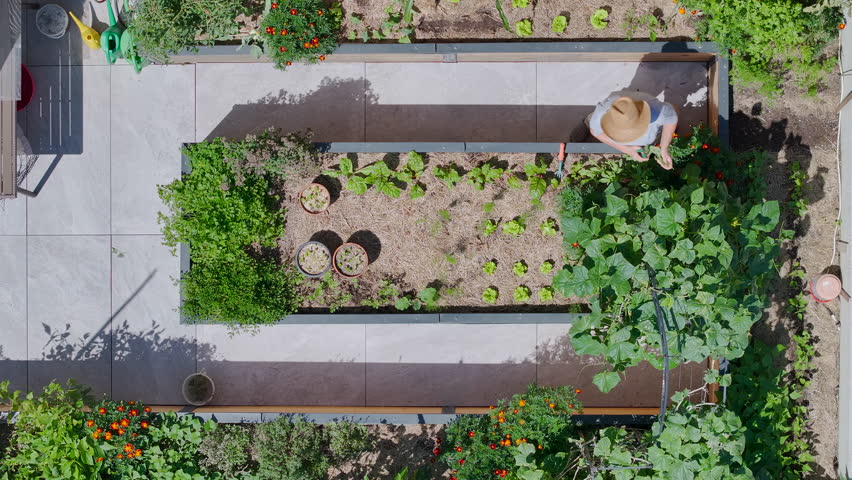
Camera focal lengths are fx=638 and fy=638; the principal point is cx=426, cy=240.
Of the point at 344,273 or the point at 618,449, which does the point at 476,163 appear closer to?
the point at 344,273

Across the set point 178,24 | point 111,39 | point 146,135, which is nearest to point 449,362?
point 146,135

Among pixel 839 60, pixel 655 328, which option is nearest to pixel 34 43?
pixel 655 328

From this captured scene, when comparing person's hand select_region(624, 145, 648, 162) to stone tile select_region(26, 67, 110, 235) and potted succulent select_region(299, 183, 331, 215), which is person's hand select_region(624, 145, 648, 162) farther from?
stone tile select_region(26, 67, 110, 235)

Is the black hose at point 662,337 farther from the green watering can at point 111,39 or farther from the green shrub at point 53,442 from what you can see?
the green watering can at point 111,39

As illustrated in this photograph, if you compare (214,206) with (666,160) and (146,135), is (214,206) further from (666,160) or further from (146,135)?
(666,160)

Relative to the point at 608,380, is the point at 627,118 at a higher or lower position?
higher

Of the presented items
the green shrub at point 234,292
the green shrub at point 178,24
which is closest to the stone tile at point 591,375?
the green shrub at point 234,292
